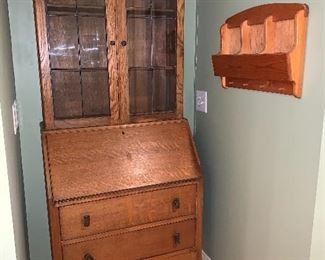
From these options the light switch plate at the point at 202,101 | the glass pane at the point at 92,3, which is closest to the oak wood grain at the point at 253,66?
the light switch plate at the point at 202,101

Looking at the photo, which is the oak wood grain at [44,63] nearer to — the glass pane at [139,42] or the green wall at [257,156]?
the glass pane at [139,42]

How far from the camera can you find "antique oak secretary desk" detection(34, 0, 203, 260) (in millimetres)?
1587

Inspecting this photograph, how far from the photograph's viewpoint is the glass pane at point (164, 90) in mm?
1869

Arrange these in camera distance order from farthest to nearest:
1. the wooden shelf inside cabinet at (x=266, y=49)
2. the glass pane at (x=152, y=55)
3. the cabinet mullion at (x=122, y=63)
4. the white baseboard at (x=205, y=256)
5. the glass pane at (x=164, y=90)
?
the white baseboard at (x=205, y=256) → the glass pane at (x=164, y=90) → the glass pane at (x=152, y=55) → the cabinet mullion at (x=122, y=63) → the wooden shelf inside cabinet at (x=266, y=49)

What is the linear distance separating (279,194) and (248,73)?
21.0 inches

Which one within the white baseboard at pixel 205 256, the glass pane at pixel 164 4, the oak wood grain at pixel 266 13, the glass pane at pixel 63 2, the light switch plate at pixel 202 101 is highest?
the glass pane at pixel 164 4

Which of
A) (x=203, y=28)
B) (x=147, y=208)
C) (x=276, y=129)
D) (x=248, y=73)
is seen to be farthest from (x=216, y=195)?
(x=203, y=28)

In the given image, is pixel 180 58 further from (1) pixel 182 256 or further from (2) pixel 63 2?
(1) pixel 182 256

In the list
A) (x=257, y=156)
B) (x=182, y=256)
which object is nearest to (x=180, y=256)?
(x=182, y=256)

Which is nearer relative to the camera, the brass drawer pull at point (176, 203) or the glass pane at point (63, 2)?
the glass pane at point (63, 2)

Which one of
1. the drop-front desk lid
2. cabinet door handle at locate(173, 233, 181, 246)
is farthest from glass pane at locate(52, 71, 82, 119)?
cabinet door handle at locate(173, 233, 181, 246)

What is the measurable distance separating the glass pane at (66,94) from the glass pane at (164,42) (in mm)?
453

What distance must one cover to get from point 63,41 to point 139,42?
1.30 feet

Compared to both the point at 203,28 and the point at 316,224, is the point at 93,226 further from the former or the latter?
the point at 203,28
